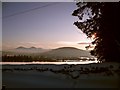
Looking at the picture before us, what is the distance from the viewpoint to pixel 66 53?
13.7ft

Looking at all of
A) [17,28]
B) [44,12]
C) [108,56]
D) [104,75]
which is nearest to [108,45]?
[108,56]

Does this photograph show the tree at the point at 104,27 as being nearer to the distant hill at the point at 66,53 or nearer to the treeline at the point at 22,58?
the distant hill at the point at 66,53

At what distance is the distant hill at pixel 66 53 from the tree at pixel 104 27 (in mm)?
135

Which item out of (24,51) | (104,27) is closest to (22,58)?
(24,51)

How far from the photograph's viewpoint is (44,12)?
435 cm

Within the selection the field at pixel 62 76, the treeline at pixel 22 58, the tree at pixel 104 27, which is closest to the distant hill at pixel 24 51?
the treeline at pixel 22 58

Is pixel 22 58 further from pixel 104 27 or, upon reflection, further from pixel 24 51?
pixel 104 27

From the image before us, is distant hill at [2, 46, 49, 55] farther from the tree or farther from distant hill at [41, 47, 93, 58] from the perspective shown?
the tree

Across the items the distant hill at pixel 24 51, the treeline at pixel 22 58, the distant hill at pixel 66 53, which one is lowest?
the treeline at pixel 22 58

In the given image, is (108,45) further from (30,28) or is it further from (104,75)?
(30,28)

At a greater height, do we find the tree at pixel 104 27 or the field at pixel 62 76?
the tree at pixel 104 27

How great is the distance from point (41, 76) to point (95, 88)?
74cm

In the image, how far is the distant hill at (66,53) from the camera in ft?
13.9

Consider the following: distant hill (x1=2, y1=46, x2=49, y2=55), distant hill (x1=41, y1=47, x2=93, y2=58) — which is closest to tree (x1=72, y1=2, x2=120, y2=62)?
distant hill (x1=41, y1=47, x2=93, y2=58)
